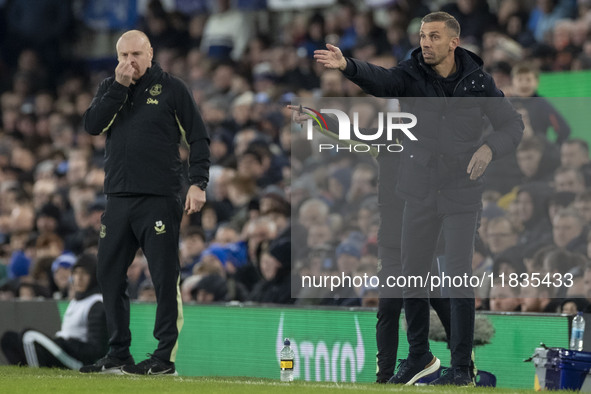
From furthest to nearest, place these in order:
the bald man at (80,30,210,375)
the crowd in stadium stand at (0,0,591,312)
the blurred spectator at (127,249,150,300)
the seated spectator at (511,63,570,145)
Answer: the blurred spectator at (127,249,150,300), the seated spectator at (511,63,570,145), the crowd in stadium stand at (0,0,591,312), the bald man at (80,30,210,375)

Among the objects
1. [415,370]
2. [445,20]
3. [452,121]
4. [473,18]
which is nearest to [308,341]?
[415,370]

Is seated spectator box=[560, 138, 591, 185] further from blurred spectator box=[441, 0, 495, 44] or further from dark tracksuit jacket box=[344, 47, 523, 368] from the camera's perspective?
blurred spectator box=[441, 0, 495, 44]

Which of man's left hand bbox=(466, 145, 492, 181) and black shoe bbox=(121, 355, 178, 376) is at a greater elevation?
man's left hand bbox=(466, 145, 492, 181)

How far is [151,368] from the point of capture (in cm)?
797

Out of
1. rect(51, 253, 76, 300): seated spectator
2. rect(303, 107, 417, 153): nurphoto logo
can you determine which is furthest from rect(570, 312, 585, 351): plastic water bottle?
rect(51, 253, 76, 300): seated spectator

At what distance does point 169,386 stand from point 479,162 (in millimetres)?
2344

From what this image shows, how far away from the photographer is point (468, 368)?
7453 mm

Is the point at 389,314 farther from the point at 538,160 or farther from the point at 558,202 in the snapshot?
the point at 538,160

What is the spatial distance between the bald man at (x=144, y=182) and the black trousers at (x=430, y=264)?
1.38 m

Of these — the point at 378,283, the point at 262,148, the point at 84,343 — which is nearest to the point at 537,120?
the point at 378,283

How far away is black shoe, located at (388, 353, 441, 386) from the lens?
7.79m

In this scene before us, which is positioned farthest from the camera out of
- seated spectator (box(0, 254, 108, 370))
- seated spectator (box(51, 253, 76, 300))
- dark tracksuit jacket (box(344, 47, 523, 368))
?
seated spectator (box(51, 253, 76, 300))

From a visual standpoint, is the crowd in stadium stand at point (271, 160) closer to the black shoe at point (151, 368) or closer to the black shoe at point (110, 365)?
the black shoe at point (151, 368)

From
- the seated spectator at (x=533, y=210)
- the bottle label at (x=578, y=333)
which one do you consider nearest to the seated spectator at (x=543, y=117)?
the seated spectator at (x=533, y=210)
